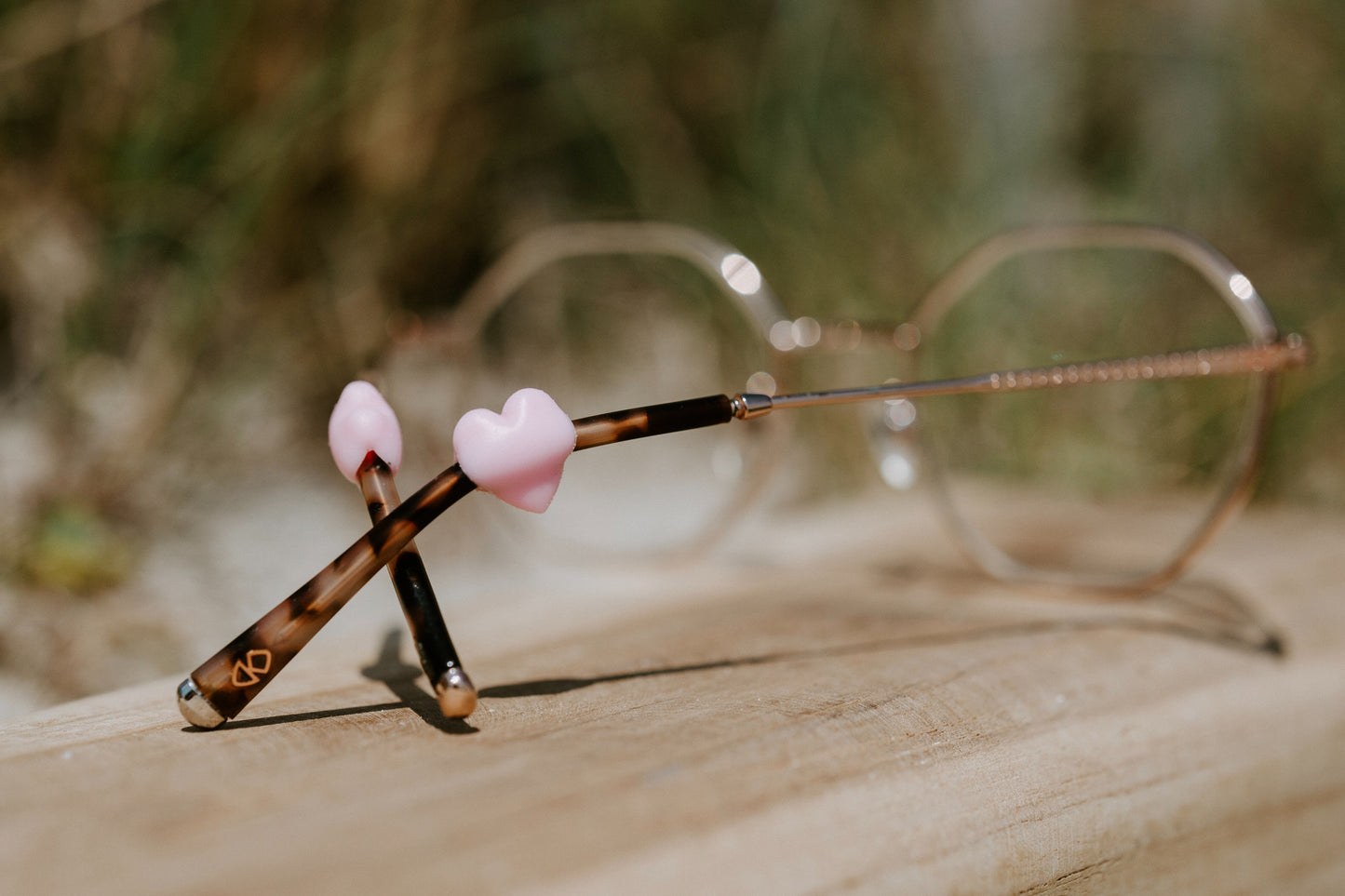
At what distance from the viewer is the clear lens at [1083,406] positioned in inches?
23.9

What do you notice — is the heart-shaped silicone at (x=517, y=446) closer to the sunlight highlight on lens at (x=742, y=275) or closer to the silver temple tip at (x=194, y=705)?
the silver temple tip at (x=194, y=705)

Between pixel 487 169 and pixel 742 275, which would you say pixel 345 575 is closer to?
pixel 742 275

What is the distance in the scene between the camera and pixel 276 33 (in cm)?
57

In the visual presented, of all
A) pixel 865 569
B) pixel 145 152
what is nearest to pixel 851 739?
pixel 865 569

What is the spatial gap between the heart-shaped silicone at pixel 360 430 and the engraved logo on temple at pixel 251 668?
60mm

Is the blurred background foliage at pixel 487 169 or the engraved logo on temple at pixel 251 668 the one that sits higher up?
the blurred background foliage at pixel 487 169

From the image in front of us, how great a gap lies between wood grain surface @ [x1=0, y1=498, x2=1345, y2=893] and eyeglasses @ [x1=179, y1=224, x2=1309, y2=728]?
38 millimetres

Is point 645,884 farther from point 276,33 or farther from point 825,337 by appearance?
point 276,33

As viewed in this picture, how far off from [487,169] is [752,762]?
0.63 meters

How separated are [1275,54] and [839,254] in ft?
1.22

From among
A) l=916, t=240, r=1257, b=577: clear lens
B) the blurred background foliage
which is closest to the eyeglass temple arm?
the blurred background foliage

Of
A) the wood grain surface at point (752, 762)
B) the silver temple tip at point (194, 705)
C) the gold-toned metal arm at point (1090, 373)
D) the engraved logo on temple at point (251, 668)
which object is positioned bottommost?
the wood grain surface at point (752, 762)

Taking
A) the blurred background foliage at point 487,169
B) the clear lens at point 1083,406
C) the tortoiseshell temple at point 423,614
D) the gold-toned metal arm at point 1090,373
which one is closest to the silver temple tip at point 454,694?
the tortoiseshell temple at point 423,614

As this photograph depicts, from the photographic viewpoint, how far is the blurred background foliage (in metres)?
0.53
